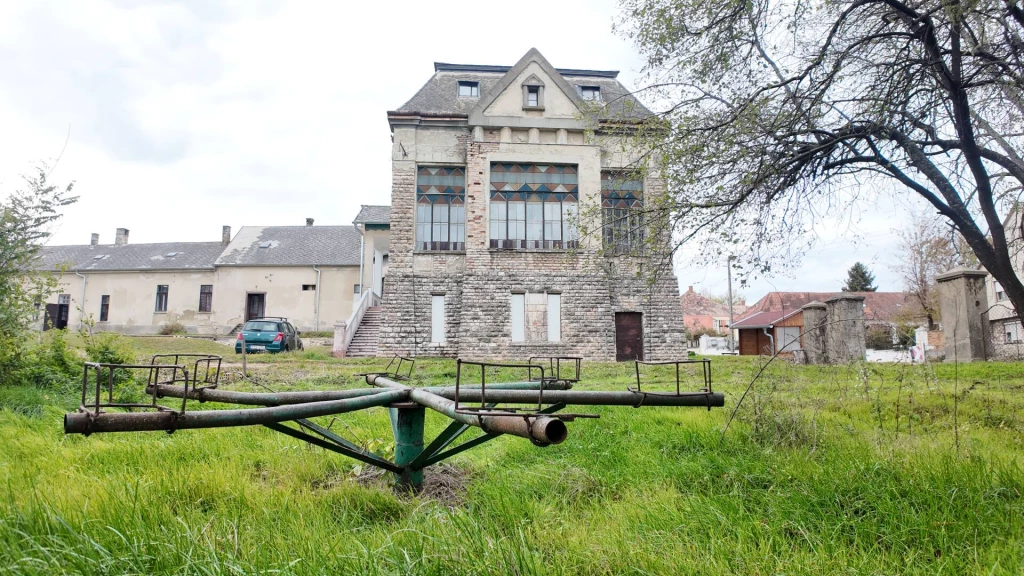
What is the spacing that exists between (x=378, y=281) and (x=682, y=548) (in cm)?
2708

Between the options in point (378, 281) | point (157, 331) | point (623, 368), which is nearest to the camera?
point (623, 368)

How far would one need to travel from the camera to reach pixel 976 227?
6586mm

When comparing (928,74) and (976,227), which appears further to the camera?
(976,227)

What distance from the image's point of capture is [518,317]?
784 inches

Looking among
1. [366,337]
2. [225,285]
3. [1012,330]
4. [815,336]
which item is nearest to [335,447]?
[815,336]

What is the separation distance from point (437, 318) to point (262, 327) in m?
6.58

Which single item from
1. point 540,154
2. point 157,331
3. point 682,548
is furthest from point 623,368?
point 157,331

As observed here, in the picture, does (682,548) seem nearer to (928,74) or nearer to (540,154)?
(928,74)

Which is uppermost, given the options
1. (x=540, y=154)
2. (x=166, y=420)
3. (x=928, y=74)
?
(x=540, y=154)

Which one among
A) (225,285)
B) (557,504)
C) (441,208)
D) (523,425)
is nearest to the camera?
(523,425)

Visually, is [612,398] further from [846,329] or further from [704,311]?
[704,311]

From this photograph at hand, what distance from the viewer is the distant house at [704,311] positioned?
265 ft

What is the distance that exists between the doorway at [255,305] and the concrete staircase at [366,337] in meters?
11.5

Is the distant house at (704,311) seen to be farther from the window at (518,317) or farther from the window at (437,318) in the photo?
the window at (437,318)
